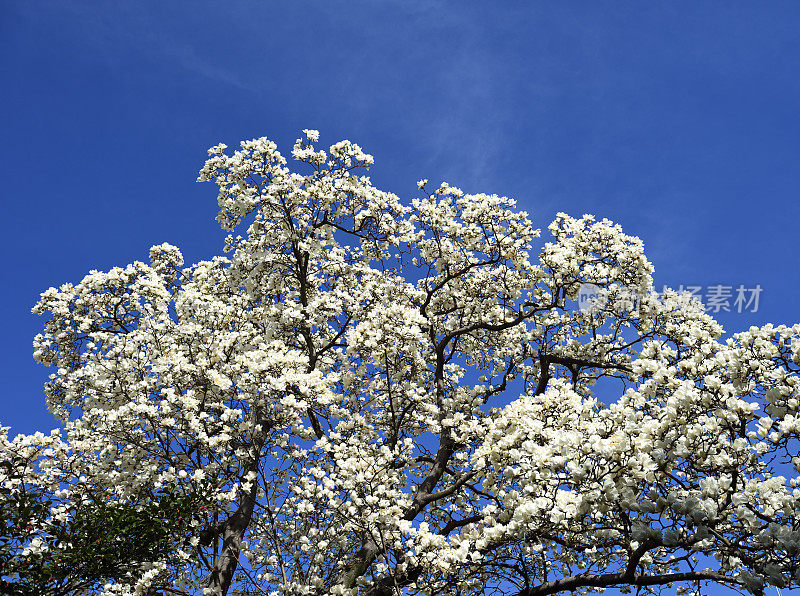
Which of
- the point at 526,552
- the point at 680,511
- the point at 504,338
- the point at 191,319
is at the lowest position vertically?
the point at 680,511

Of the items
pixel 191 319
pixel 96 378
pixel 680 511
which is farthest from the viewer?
pixel 191 319

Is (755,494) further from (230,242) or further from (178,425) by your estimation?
(230,242)

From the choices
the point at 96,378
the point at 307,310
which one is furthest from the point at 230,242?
the point at 96,378

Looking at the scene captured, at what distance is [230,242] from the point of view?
18.4 metres

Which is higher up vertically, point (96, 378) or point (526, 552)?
point (96, 378)

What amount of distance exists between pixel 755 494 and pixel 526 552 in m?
4.10

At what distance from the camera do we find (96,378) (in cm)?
1317

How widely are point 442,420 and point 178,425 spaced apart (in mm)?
5874

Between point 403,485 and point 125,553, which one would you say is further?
point 403,485

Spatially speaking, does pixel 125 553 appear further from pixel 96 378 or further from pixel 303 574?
pixel 96 378

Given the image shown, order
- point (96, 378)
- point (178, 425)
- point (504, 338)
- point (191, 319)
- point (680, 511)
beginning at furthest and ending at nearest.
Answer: point (504, 338), point (191, 319), point (96, 378), point (178, 425), point (680, 511)

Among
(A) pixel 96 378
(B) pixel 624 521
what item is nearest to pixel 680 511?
(B) pixel 624 521

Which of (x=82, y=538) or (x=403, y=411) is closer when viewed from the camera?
(x=82, y=538)

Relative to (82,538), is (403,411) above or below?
above
